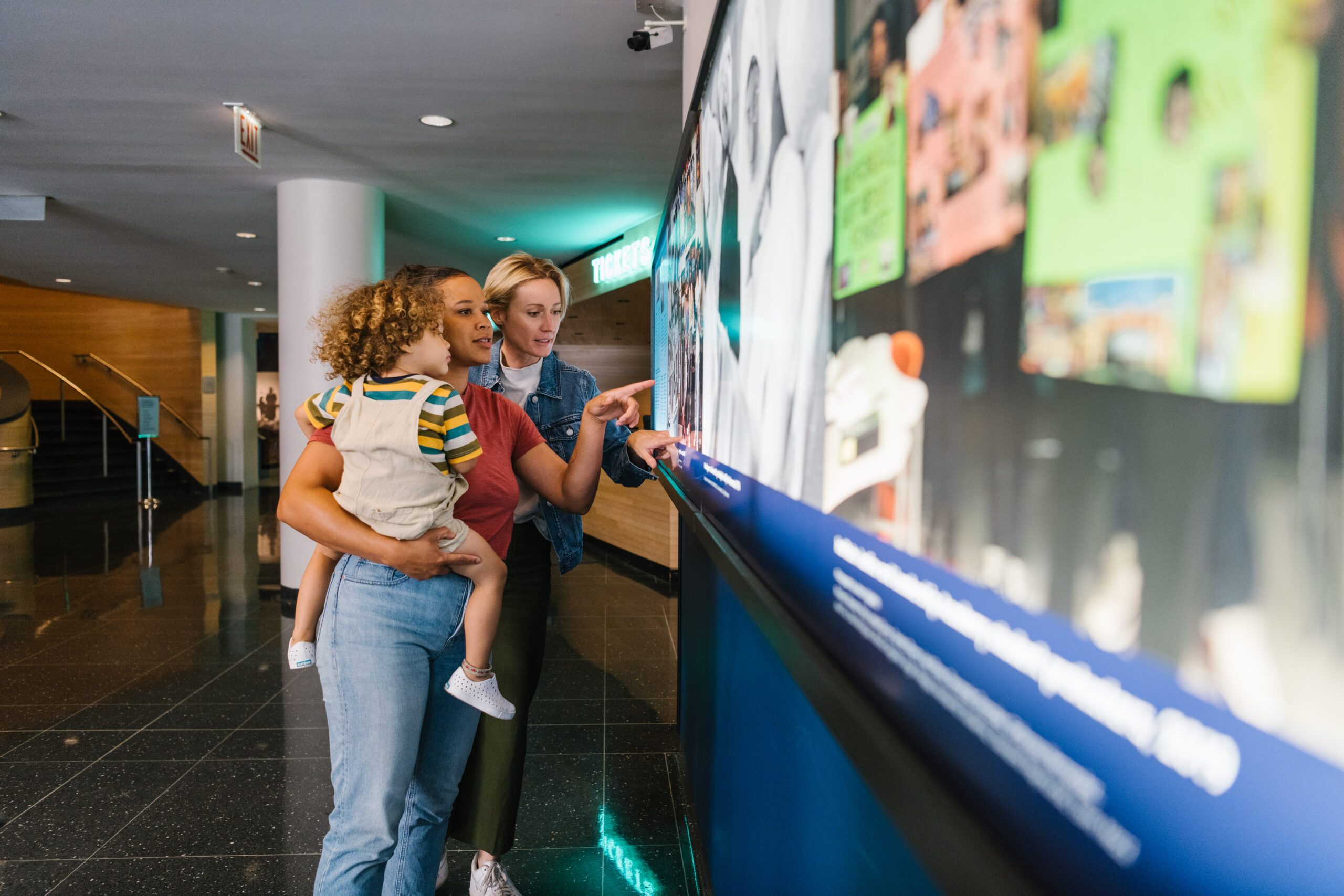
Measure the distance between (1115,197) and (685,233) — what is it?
168 cm

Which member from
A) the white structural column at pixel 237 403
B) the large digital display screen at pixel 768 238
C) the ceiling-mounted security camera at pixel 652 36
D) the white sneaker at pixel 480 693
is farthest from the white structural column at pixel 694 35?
the white structural column at pixel 237 403

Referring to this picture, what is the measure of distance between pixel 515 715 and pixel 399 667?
2.03 feet

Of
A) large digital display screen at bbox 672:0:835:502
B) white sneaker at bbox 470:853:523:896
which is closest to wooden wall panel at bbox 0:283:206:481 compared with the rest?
white sneaker at bbox 470:853:523:896

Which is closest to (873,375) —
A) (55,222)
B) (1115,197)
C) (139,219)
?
(1115,197)

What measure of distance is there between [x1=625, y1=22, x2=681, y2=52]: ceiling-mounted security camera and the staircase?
38.7 feet

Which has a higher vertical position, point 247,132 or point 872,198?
point 247,132

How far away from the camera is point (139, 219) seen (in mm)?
7055

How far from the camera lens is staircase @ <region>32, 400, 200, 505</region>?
469 inches

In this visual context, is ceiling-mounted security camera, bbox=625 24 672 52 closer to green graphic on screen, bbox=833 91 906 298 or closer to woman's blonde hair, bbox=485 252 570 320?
woman's blonde hair, bbox=485 252 570 320

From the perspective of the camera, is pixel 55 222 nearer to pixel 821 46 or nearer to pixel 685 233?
pixel 685 233

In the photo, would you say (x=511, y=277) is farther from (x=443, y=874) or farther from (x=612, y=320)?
(x=612, y=320)

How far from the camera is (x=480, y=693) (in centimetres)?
157

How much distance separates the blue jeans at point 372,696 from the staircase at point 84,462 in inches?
496

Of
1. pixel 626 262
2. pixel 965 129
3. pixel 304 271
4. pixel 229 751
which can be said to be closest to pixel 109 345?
pixel 304 271
